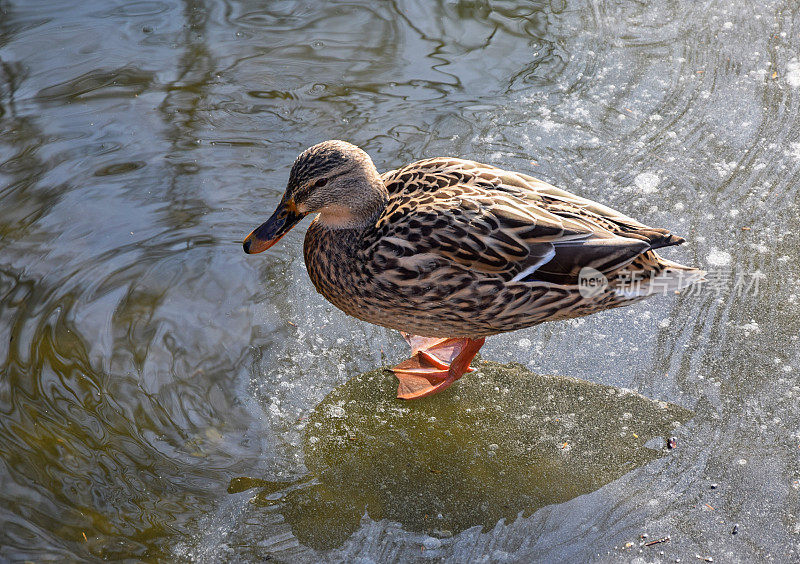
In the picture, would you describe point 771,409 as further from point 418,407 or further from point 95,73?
point 95,73

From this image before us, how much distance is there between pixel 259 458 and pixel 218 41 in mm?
3263

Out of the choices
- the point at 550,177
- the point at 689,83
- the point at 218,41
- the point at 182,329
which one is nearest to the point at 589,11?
the point at 689,83

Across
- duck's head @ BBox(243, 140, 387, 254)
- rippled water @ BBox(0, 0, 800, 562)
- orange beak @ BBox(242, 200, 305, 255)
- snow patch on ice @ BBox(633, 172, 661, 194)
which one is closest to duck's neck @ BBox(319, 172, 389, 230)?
duck's head @ BBox(243, 140, 387, 254)

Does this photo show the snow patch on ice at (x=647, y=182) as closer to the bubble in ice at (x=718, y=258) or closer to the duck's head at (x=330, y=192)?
the bubble in ice at (x=718, y=258)

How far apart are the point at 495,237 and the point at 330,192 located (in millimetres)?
745

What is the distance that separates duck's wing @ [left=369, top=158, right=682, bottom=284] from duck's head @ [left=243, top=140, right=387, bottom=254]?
118 mm

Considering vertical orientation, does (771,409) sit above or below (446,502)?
above

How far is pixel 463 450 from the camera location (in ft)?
11.2

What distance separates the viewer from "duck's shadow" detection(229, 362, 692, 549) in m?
3.16

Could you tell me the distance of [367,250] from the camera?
3.36m

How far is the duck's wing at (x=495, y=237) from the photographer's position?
10.6 feet

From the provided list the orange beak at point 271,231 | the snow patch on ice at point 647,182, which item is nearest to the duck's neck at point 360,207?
the orange beak at point 271,231

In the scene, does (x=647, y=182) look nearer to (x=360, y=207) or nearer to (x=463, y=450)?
(x=360, y=207)

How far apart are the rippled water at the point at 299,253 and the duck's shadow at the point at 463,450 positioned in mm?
38
